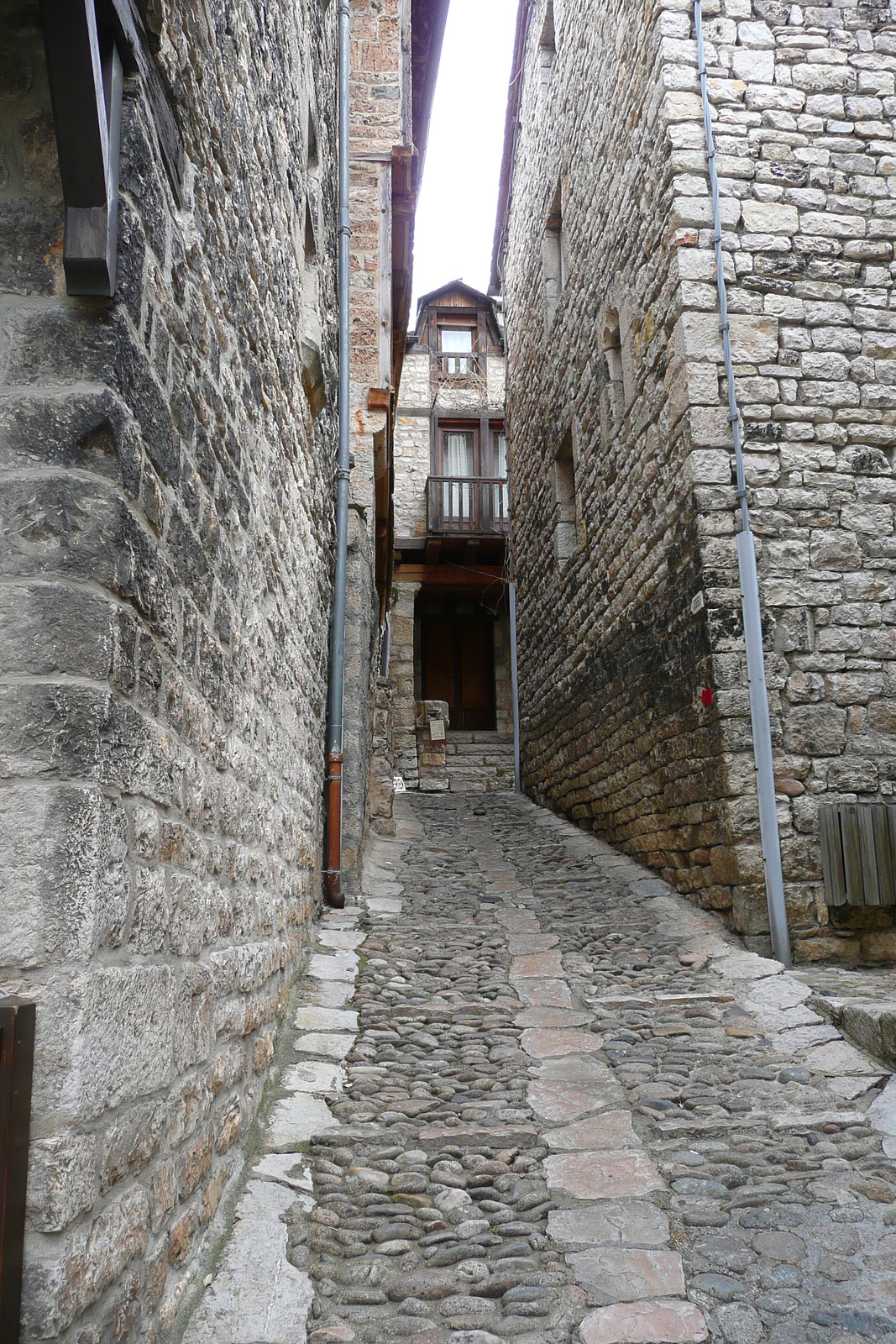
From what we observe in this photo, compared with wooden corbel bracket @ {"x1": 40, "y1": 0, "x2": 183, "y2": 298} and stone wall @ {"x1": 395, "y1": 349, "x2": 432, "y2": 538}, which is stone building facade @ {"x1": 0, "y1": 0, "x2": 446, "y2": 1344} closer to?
wooden corbel bracket @ {"x1": 40, "y1": 0, "x2": 183, "y2": 298}

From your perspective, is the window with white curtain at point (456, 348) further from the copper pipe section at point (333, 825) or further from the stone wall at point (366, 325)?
the copper pipe section at point (333, 825)

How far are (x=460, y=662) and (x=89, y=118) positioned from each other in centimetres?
1465

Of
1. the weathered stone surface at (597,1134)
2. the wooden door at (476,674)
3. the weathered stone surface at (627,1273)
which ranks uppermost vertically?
the wooden door at (476,674)

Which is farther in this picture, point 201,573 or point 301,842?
point 301,842

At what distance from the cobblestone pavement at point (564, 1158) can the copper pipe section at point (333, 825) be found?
0.37 meters

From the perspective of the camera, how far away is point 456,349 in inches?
667

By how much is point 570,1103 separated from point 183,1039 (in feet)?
5.27

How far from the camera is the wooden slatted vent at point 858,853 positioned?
14.9 feet

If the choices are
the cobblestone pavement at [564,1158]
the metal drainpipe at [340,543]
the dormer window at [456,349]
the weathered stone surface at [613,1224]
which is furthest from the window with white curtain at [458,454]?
the weathered stone surface at [613,1224]

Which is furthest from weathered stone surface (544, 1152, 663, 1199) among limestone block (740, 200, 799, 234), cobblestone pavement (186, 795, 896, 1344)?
limestone block (740, 200, 799, 234)

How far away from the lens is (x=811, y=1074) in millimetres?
3256

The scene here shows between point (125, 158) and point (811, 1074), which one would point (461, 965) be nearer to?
point (811, 1074)

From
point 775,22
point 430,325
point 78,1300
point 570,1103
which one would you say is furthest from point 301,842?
point 430,325

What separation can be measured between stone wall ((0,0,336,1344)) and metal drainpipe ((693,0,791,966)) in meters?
2.70
